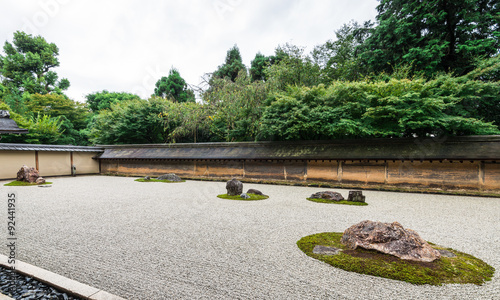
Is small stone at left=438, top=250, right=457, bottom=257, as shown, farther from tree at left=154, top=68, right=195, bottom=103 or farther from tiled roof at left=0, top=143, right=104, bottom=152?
tree at left=154, top=68, right=195, bottom=103

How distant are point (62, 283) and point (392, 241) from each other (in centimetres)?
413

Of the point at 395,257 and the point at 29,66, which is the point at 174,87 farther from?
the point at 395,257

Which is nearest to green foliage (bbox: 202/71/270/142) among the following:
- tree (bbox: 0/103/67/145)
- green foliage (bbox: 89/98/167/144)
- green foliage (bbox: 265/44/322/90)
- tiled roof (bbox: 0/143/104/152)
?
green foliage (bbox: 265/44/322/90)

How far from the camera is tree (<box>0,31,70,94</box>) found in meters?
29.3

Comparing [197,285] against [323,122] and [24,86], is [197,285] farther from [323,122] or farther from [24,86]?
[24,86]

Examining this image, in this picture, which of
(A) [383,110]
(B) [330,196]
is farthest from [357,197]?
(A) [383,110]

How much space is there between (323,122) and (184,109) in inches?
412

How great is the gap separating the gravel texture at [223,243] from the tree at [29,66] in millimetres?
31473

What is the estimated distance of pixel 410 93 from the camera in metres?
9.48

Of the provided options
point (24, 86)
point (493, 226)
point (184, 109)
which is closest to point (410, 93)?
point (493, 226)

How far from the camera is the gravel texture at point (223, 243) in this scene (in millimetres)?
2461

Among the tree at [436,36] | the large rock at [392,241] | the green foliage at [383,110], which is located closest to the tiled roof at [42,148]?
the green foliage at [383,110]

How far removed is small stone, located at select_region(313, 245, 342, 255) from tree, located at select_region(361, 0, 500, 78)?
43.5 ft

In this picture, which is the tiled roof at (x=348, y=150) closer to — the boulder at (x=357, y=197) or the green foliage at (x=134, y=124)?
the boulder at (x=357, y=197)
